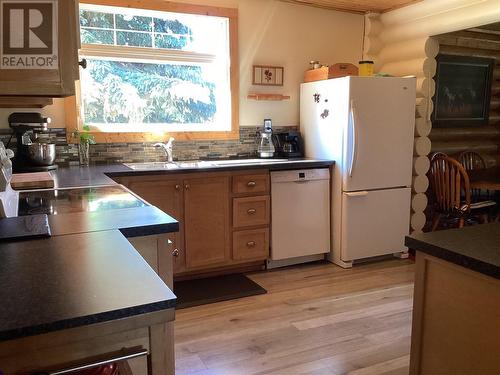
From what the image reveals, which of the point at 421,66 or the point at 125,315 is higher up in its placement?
the point at 421,66

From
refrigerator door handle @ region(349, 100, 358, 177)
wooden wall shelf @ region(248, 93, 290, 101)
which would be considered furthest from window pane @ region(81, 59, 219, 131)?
refrigerator door handle @ region(349, 100, 358, 177)

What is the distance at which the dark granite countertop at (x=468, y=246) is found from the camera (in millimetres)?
1178

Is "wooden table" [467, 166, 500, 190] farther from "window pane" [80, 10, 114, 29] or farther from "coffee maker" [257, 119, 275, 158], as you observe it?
"window pane" [80, 10, 114, 29]

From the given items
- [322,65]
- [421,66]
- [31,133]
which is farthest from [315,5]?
[31,133]

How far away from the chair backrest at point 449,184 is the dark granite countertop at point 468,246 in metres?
2.32

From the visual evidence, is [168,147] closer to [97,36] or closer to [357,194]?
[97,36]

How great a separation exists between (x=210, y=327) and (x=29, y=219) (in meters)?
1.43

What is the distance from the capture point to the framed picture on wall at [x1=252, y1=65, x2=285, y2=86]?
153 inches

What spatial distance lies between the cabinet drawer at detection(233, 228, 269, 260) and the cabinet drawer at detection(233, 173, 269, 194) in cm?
33

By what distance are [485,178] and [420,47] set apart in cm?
152

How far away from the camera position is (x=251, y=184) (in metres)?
3.36

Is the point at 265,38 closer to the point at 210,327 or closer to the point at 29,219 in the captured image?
the point at 210,327

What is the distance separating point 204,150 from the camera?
3781 mm

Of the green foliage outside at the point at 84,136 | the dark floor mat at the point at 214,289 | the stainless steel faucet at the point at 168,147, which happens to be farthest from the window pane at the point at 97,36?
the dark floor mat at the point at 214,289
